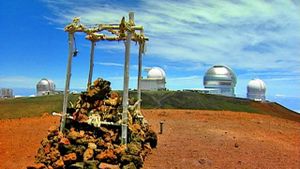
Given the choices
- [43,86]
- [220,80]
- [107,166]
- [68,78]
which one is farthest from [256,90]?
[107,166]

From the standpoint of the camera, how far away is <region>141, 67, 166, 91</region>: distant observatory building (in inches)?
3130

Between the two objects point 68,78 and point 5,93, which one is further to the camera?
point 5,93

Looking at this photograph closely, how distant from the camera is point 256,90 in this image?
3519 inches

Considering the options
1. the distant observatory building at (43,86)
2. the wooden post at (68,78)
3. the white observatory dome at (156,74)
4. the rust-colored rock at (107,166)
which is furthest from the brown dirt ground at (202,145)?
the distant observatory building at (43,86)

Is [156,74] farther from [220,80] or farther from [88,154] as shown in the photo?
[88,154]

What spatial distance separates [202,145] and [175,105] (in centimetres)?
3306

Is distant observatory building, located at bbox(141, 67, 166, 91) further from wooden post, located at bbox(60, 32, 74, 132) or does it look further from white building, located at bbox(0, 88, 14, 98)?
wooden post, located at bbox(60, 32, 74, 132)

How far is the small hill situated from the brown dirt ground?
2045 centimetres

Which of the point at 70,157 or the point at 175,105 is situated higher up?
the point at 175,105

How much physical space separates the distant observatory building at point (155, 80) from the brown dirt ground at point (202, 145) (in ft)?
166

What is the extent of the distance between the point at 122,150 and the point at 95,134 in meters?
1.89

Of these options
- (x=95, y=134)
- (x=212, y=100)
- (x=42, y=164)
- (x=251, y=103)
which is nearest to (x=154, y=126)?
(x=95, y=134)

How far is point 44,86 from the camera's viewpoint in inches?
3620

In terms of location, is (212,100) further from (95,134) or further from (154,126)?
(95,134)
